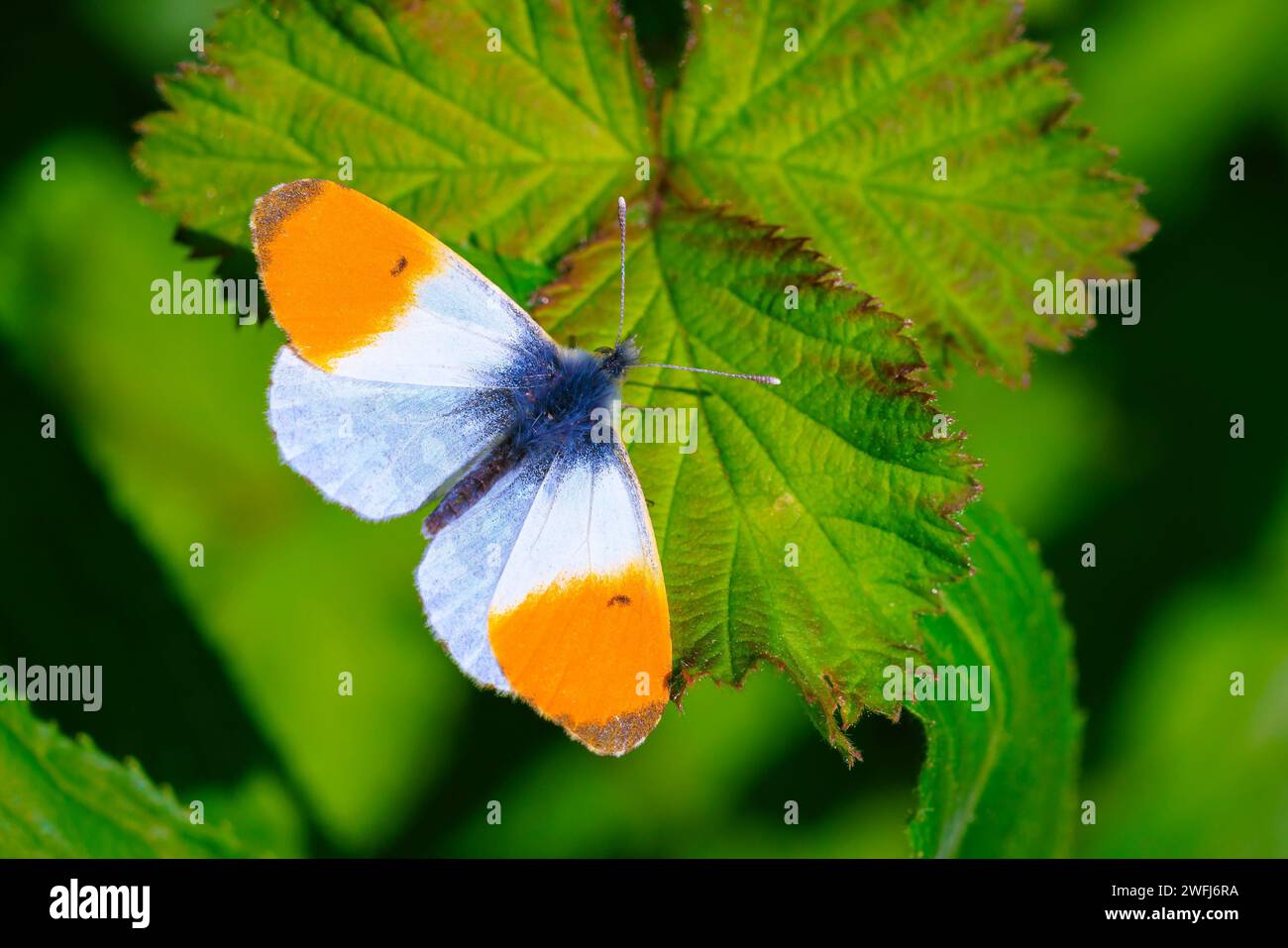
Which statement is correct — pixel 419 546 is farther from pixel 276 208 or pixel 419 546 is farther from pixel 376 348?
pixel 276 208

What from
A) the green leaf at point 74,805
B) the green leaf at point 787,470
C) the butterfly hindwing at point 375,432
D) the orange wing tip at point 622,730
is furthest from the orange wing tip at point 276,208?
the orange wing tip at point 622,730

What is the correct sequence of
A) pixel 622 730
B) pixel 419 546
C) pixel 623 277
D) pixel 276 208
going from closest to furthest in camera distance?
pixel 622 730
pixel 276 208
pixel 623 277
pixel 419 546

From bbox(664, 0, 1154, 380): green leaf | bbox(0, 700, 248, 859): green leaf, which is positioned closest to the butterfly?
bbox(664, 0, 1154, 380): green leaf

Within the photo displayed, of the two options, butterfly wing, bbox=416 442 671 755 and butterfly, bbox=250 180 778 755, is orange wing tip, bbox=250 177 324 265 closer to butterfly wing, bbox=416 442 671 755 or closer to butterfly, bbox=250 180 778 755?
butterfly, bbox=250 180 778 755

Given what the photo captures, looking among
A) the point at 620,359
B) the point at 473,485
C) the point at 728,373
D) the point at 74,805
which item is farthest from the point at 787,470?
the point at 74,805
